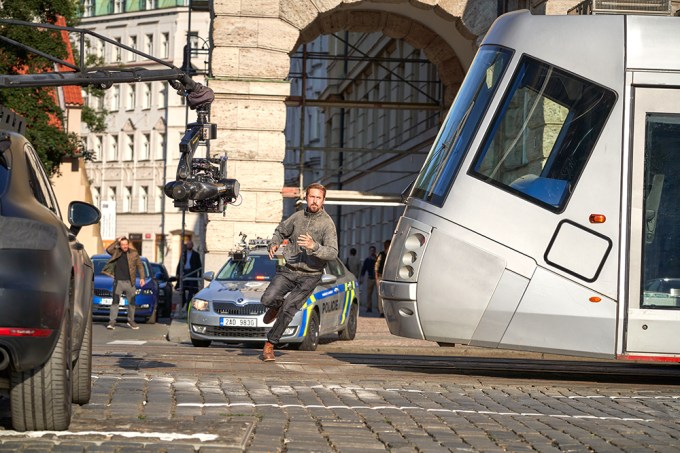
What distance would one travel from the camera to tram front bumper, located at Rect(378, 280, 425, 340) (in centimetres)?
1330

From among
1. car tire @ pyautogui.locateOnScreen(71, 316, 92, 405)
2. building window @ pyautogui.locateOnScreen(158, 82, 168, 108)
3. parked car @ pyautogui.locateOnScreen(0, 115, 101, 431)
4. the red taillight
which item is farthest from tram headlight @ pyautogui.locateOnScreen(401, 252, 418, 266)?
building window @ pyautogui.locateOnScreen(158, 82, 168, 108)

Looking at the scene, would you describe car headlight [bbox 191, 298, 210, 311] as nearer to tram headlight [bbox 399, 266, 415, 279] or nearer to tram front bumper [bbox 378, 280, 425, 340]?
tram front bumper [bbox 378, 280, 425, 340]

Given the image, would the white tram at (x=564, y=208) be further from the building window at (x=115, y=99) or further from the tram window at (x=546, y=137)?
the building window at (x=115, y=99)

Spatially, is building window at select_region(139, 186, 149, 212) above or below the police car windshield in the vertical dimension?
below

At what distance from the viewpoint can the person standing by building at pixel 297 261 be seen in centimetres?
1505

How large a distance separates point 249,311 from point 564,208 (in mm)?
8450

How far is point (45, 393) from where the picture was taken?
307 inches

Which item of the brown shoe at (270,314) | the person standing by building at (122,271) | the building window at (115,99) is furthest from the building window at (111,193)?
the brown shoe at (270,314)

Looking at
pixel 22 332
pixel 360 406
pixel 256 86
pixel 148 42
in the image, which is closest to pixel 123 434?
pixel 22 332

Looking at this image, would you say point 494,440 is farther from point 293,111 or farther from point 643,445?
point 293,111

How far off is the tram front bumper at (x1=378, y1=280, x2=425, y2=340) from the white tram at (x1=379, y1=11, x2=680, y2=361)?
20mm

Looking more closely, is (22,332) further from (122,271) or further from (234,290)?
(122,271)

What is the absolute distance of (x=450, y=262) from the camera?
43.0 feet

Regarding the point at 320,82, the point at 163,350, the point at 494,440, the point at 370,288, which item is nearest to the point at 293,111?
the point at 320,82
